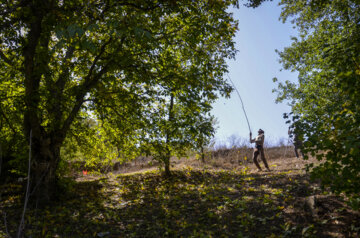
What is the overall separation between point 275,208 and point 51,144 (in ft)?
21.0

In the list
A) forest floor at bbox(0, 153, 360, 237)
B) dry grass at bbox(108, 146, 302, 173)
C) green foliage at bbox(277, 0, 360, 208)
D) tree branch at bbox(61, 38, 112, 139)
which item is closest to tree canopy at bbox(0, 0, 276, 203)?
tree branch at bbox(61, 38, 112, 139)

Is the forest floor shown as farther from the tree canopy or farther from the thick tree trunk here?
the tree canopy

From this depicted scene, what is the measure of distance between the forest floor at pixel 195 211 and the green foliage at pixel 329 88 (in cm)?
83

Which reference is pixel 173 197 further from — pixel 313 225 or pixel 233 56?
pixel 233 56

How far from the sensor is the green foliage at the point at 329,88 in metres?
3.07

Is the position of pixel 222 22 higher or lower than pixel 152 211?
higher

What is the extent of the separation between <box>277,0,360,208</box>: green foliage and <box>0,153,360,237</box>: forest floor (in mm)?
827

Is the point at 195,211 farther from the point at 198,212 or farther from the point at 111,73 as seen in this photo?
the point at 111,73

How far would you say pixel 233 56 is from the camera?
7684 mm

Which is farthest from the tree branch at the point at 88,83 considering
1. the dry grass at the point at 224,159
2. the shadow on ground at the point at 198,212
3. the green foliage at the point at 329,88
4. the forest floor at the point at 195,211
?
the dry grass at the point at 224,159

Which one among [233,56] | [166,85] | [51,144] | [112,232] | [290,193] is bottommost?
[112,232]

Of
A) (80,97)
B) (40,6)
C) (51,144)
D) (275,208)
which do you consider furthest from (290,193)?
(40,6)

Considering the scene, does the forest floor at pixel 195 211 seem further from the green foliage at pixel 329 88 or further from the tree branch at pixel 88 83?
the tree branch at pixel 88 83

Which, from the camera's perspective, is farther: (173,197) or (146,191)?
(146,191)
